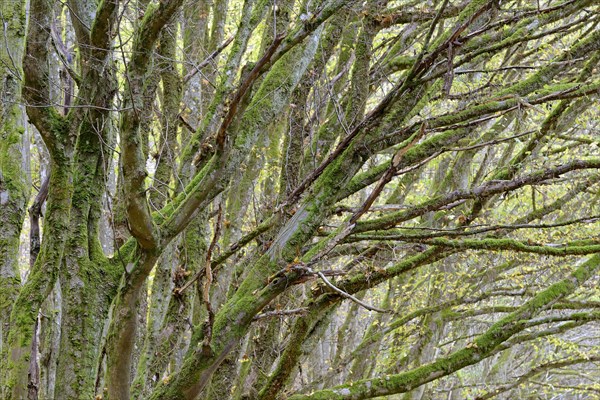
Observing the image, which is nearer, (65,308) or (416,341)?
(65,308)

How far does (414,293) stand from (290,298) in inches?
165

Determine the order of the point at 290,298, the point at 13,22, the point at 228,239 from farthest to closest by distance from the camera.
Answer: the point at 228,239 < the point at 290,298 < the point at 13,22

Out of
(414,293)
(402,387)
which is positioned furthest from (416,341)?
(402,387)

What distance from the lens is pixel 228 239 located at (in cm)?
→ 595

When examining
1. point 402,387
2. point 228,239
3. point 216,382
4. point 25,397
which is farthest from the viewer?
point 228,239

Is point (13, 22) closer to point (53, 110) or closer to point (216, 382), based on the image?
point (53, 110)

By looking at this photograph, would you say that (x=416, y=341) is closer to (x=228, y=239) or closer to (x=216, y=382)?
(x=228, y=239)

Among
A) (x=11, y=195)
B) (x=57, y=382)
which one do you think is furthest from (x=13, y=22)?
(x=57, y=382)

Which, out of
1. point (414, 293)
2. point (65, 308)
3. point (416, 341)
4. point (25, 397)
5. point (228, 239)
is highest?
point (414, 293)

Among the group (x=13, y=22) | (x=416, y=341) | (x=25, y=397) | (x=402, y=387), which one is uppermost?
(x=416, y=341)

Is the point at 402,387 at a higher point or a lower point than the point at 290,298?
lower

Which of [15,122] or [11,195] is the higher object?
[15,122]

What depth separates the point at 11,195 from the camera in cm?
348

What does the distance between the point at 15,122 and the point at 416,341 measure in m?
6.21
